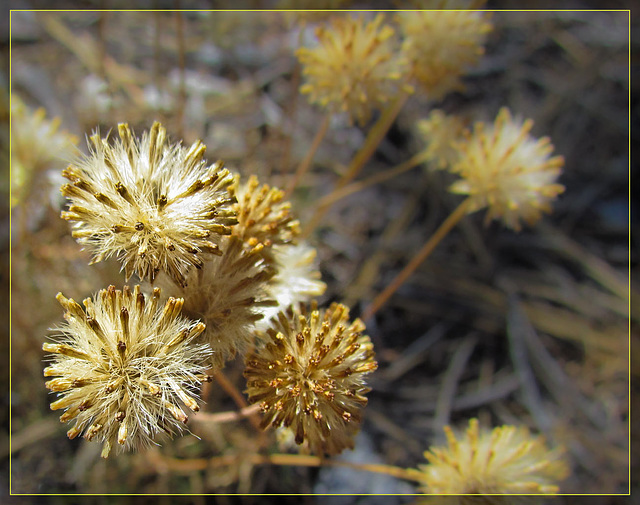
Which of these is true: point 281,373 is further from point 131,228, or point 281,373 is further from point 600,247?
point 600,247

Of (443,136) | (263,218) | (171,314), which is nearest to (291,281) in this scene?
(263,218)

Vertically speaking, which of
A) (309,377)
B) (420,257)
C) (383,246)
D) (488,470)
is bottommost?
(488,470)

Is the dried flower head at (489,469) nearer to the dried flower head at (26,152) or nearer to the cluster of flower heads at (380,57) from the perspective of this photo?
the cluster of flower heads at (380,57)

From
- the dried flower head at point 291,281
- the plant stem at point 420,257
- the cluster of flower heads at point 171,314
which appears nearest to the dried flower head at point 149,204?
the cluster of flower heads at point 171,314

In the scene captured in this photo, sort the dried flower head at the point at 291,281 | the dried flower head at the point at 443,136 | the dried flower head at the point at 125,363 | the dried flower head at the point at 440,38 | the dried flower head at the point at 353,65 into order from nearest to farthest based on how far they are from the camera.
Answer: the dried flower head at the point at 125,363 → the dried flower head at the point at 291,281 → the dried flower head at the point at 353,65 → the dried flower head at the point at 440,38 → the dried flower head at the point at 443,136

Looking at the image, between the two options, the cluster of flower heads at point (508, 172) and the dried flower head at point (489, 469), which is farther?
the cluster of flower heads at point (508, 172)

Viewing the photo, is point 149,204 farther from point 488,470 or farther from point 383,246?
point 383,246

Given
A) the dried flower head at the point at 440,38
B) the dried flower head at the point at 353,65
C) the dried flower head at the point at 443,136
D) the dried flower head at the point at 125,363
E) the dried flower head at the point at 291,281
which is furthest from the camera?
the dried flower head at the point at 443,136
